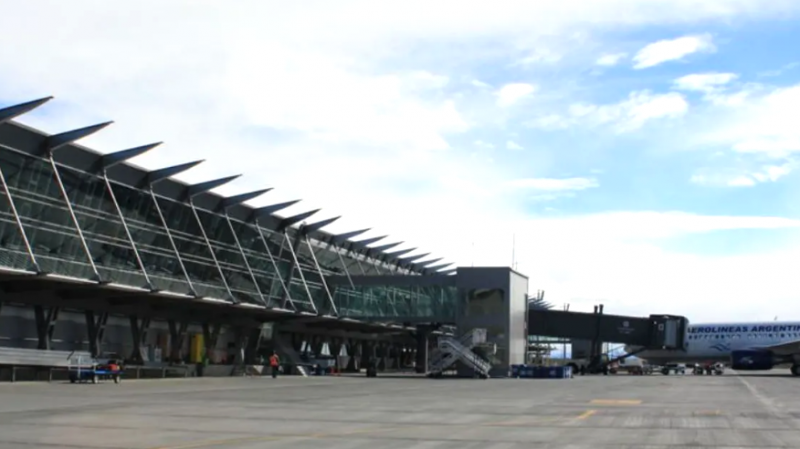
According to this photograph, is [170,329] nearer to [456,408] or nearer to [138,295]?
[138,295]

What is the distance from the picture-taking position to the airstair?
5894cm

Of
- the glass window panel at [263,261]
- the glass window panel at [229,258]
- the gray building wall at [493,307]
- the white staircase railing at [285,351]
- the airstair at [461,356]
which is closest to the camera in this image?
the glass window panel at [229,258]

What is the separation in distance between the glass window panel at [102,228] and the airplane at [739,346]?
56236mm

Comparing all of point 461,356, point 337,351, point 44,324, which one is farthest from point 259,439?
point 337,351

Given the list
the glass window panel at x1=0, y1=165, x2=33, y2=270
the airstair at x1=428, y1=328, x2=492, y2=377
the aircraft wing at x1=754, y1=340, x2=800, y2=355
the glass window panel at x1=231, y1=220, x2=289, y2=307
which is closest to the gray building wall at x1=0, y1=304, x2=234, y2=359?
the glass window panel at x1=0, y1=165, x2=33, y2=270

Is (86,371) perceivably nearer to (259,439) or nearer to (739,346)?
(259,439)

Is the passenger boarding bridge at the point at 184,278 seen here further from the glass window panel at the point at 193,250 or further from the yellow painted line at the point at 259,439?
the yellow painted line at the point at 259,439

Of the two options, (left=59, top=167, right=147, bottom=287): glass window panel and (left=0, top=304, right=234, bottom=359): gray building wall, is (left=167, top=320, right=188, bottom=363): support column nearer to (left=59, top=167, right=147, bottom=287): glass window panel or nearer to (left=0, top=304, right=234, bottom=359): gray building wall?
(left=0, top=304, right=234, bottom=359): gray building wall

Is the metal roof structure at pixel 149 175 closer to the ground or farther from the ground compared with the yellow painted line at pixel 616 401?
farther from the ground

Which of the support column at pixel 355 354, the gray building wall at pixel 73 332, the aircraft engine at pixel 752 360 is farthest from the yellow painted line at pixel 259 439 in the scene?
the aircraft engine at pixel 752 360

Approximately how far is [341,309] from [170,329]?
762 inches

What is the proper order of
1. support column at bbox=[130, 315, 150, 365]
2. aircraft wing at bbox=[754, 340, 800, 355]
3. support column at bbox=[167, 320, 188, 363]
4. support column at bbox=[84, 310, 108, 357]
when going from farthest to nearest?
aircraft wing at bbox=[754, 340, 800, 355] → support column at bbox=[167, 320, 188, 363] → support column at bbox=[130, 315, 150, 365] → support column at bbox=[84, 310, 108, 357]

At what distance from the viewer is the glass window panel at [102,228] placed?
45.8 metres

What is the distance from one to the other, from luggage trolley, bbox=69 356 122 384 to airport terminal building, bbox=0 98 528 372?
4.03 metres
